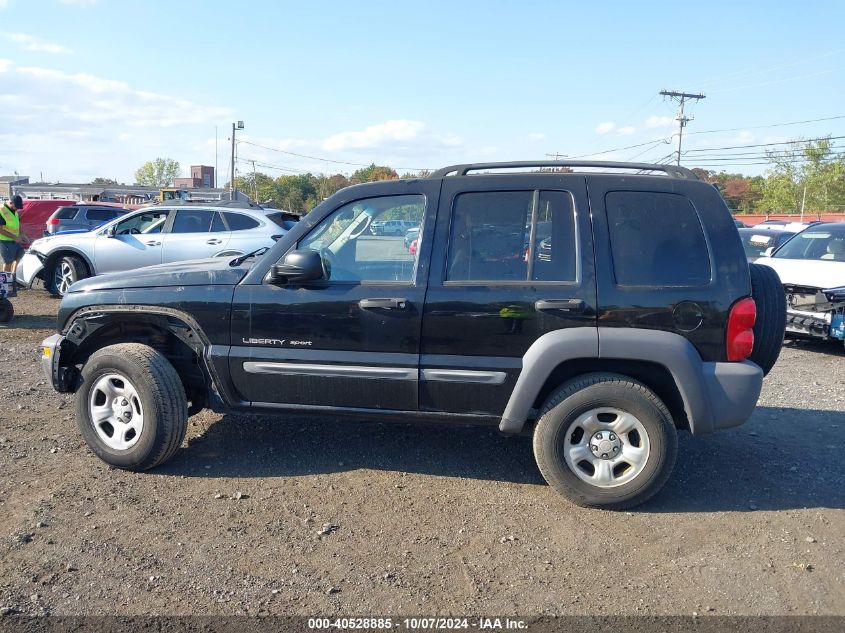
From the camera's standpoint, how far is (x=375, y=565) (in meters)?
3.58

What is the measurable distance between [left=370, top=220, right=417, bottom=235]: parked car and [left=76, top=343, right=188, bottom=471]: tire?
160cm

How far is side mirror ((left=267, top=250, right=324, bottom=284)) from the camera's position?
426cm

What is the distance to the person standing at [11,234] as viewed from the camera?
37.6 feet

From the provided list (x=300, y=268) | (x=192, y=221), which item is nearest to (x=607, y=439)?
(x=300, y=268)

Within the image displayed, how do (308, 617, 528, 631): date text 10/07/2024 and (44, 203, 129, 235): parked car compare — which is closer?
(308, 617, 528, 631): date text 10/07/2024

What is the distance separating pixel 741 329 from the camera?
4.02m

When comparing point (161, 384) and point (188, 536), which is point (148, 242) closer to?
point (161, 384)

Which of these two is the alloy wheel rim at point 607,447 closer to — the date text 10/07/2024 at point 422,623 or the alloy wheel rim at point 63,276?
the date text 10/07/2024 at point 422,623

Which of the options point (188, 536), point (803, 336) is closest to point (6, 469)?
point (188, 536)

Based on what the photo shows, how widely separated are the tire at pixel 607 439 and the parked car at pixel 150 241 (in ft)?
28.3

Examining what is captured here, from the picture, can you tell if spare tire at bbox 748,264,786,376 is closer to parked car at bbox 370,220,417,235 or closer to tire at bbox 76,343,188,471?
parked car at bbox 370,220,417,235

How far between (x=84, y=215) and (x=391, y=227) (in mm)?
19860

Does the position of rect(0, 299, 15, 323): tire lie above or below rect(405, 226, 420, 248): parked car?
below

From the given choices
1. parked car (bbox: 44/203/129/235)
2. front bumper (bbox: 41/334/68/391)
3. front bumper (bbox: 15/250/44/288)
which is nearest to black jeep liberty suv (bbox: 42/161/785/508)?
front bumper (bbox: 41/334/68/391)
